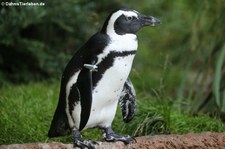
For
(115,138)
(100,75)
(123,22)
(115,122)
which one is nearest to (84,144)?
(115,138)

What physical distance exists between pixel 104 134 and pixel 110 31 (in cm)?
46

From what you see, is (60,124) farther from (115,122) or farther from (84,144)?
(115,122)

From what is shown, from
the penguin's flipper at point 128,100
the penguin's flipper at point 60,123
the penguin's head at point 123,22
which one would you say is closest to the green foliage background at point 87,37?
the penguin's flipper at point 128,100

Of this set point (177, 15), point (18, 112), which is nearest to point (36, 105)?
point (18, 112)

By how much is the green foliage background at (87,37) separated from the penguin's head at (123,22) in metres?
0.98

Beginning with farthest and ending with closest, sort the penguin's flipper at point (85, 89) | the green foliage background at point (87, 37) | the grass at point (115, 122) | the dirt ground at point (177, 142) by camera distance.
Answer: the green foliage background at point (87, 37) → the grass at point (115, 122) → the dirt ground at point (177, 142) → the penguin's flipper at point (85, 89)

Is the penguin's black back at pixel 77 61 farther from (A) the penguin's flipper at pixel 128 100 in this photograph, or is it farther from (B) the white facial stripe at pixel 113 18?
(A) the penguin's flipper at pixel 128 100

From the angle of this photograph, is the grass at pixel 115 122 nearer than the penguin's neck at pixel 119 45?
No

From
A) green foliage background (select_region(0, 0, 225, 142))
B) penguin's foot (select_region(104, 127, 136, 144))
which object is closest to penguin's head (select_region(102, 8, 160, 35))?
penguin's foot (select_region(104, 127, 136, 144))

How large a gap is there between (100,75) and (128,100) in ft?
1.16

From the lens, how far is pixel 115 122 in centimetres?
324

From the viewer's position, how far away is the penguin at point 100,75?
2379mm

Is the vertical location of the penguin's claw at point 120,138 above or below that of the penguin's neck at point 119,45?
below

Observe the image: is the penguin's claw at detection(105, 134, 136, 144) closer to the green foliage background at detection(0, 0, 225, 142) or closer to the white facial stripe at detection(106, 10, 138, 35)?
the white facial stripe at detection(106, 10, 138, 35)
